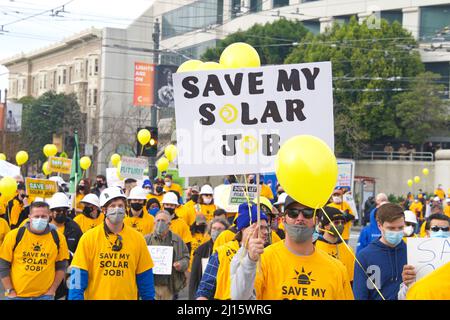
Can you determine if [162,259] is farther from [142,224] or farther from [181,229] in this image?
[181,229]

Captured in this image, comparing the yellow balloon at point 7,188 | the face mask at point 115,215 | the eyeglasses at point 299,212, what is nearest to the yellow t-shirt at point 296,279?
the eyeglasses at point 299,212

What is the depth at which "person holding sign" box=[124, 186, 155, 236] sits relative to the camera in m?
12.2

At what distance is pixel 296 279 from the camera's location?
5.14 metres

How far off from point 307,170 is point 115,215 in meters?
3.13

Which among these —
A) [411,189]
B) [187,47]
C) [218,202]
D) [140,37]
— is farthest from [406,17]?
[218,202]

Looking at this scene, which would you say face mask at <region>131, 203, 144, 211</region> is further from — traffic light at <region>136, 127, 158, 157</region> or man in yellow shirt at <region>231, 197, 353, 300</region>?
traffic light at <region>136, 127, 158, 157</region>

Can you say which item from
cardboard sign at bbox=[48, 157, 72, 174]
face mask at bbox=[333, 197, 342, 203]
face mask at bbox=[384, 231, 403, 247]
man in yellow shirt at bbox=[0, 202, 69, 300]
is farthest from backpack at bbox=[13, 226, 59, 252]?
cardboard sign at bbox=[48, 157, 72, 174]

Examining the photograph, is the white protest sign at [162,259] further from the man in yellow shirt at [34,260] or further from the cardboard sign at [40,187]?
the cardboard sign at [40,187]

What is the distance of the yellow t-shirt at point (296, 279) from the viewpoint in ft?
16.8

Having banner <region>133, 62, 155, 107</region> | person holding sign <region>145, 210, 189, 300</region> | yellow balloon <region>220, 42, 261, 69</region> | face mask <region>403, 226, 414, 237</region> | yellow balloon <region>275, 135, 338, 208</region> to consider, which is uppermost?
banner <region>133, 62, 155, 107</region>

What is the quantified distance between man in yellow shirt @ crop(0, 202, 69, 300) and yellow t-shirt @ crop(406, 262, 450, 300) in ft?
19.1

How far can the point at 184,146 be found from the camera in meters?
5.77
